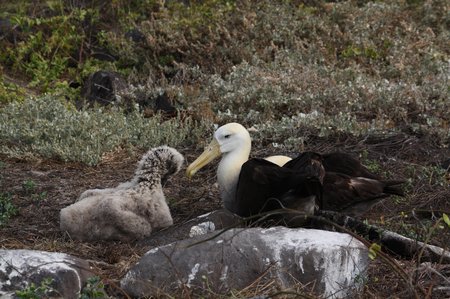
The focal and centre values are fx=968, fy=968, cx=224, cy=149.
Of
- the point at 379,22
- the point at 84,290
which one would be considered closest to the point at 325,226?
the point at 84,290

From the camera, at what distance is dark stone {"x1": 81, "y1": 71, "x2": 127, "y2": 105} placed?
1088cm

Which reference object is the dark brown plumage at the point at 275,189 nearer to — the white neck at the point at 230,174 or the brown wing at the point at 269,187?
the brown wing at the point at 269,187

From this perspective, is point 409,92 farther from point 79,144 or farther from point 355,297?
point 355,297

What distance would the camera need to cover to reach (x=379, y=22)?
1274cm

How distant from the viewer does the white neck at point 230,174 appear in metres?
6.90

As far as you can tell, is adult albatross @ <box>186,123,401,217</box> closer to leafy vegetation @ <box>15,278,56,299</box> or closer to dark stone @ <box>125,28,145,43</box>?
leafy vegetation @ <box>15,278,56,299</box>

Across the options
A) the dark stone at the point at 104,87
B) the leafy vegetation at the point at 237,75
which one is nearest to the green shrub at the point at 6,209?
the leafy vegetation at the point at 237,75

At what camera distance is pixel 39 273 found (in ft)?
16.6

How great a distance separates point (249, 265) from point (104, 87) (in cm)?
617

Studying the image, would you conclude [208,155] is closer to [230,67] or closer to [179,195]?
[179,195]

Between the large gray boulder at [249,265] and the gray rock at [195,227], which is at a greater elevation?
the large gray boulder at [249,265]

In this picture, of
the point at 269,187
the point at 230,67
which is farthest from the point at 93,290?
the point at 230,67

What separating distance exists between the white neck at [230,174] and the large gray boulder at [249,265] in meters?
1.58

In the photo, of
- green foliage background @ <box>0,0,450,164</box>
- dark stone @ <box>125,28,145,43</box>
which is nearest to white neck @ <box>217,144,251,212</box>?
green foliage background @ <box>0,0,450,164</box>
